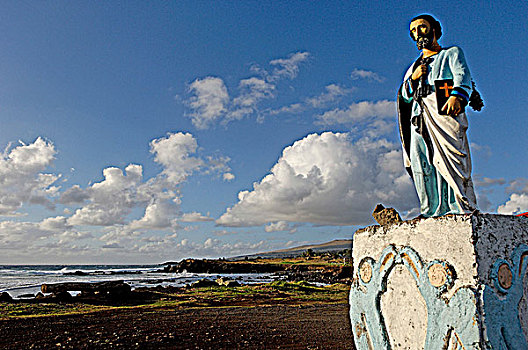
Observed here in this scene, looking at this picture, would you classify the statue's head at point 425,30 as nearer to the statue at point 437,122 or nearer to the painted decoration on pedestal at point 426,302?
the statue at point 437,122

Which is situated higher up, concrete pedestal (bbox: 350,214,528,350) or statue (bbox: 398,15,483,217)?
statue (bbox: 398,15,483,217)

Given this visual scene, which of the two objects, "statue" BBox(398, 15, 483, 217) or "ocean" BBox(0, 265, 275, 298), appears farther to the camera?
"ocean" BBox(0, 265, 275, 298)

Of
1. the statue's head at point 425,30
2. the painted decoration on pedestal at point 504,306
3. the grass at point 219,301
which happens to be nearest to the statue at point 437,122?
the statue's head at point 425,30

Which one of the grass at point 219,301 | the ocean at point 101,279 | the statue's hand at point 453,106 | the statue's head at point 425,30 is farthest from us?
the ocean at point 101,279

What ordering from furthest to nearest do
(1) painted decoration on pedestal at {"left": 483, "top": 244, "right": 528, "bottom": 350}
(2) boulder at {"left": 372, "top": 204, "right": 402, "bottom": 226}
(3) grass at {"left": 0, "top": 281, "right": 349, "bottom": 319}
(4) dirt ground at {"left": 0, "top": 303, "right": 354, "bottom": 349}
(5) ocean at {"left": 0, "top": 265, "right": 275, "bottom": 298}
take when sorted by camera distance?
(5) ocean at {"left": 0, "top": 265, "right": 275, "bottom": 298}, (3) grass at {"left": 0, "top": 281, "right": 349, "bottom": 319}, (4) dirt ground at {"left": 0, "top": 303, "right": 354, "bottom": 349}, (2) boulder at {"left": 372, "top": 204, "right": 402, "bottom": 226}, (1) painted decoration on pedestal at {"left": 483, "top": 244, "right": 528, "bottom": 350}

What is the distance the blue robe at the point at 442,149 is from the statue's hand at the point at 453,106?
0.07 metres

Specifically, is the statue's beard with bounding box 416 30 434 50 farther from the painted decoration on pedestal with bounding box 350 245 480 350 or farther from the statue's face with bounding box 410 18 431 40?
the painted decoration on pedestal with bounding box 350 245 480 350

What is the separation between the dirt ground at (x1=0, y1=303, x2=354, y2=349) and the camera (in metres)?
8.68

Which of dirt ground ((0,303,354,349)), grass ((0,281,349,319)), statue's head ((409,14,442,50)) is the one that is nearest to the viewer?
statue's head ((409,14,442,50))

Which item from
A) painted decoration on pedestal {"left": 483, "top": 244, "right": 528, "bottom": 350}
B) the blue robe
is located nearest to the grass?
the blue robe

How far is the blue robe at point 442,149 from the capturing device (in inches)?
138

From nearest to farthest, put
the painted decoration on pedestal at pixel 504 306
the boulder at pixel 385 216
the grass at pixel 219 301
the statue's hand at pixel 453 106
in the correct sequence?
the painted decoration on pedestal at pixel 504 306 → the statue's hand at pixel 453 106 → the boulder at pixel 385 216 → the grass at pixel 219 301

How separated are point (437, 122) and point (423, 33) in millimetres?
908

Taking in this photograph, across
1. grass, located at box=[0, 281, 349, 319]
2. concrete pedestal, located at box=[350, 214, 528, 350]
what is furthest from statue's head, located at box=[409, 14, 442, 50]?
grass, located at box=[0, 281, 349, 319]
